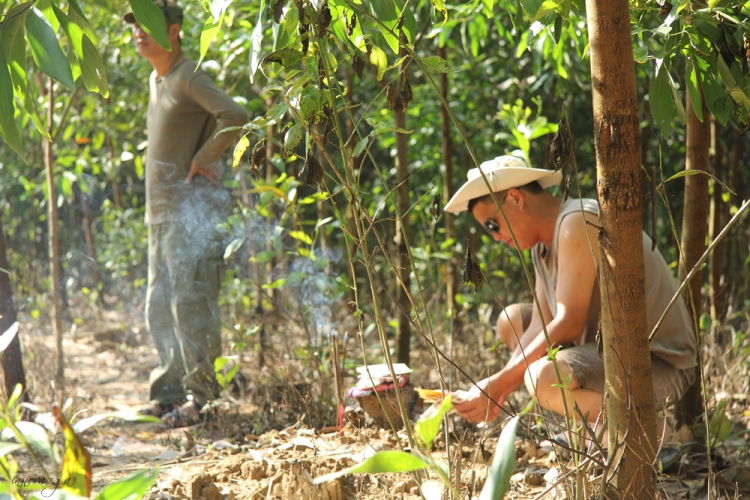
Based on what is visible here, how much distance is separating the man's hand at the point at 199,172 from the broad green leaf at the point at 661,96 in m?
2.16

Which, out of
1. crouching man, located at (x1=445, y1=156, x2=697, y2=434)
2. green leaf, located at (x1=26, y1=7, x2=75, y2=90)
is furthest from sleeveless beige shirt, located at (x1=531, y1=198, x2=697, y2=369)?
green leaf, located at (x1=26, y1=7, x2=75, y2=90)

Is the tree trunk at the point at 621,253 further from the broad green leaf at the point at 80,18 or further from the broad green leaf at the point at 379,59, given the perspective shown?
the broad green leaf at the point at 80,18

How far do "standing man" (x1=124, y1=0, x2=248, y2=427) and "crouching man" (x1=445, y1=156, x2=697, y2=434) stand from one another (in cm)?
135

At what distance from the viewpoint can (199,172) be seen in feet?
10.1

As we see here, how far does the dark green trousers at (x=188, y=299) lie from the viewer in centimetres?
312

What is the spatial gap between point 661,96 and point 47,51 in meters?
1.13

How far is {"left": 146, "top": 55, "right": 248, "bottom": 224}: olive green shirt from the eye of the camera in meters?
3.01

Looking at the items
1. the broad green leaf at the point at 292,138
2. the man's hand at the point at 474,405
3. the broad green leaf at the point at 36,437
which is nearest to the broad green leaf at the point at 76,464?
the broad green leaf at the point at 36,437

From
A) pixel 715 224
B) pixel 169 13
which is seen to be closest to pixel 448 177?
pixel 715 224

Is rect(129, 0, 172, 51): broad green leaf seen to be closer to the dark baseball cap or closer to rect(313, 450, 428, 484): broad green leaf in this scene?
rect(313, 450, 428, 484): broad green leaf

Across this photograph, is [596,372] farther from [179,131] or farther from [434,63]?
[179,131]

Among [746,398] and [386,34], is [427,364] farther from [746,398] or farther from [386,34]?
[386,34]

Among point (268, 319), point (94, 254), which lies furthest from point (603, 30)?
point (94, 254)

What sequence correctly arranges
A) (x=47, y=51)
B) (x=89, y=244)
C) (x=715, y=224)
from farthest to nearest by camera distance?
(x=89, y=244)
(x=715, y=224)
(x=47, y=51)
